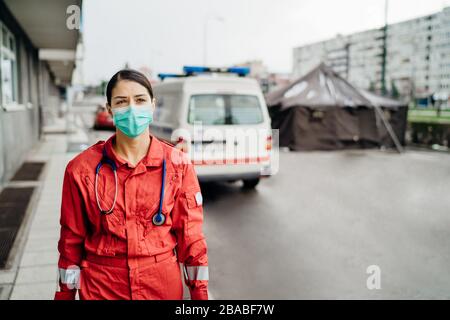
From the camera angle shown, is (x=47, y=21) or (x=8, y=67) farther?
(x=8, y=67)

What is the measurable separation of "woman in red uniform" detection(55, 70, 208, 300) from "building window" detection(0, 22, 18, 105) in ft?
24.7

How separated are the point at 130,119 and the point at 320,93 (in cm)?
1488

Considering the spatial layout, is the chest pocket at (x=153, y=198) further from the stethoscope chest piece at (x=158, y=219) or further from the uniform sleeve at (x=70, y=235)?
the uniform sleeve at (x=70, y=235)

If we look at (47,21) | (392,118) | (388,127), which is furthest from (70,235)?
(392,118)

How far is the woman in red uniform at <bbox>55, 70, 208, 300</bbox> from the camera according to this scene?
5.69ft

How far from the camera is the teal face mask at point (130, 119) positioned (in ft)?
5.72

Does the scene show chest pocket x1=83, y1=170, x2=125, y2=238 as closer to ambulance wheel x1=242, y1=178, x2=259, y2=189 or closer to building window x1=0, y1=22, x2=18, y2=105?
ambulance wheel x1=242, y1=178, x2=259, y2=189

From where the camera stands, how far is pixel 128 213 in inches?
68.0

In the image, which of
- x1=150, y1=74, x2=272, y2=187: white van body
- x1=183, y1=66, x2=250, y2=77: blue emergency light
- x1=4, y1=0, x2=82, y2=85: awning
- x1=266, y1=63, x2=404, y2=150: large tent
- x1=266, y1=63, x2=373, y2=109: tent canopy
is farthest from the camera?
x1=266, y1=63, x2=373, y2=109: tent canopy

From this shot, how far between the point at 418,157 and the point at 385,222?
8007 mm

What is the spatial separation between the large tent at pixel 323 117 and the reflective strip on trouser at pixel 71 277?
13.9 metres

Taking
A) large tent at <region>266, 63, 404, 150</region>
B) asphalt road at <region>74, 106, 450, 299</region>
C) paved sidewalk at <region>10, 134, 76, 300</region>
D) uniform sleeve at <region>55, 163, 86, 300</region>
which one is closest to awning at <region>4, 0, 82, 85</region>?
paved sidewalk at <region>10, 134, 76, 300</region>

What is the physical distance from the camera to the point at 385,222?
20.5 ft

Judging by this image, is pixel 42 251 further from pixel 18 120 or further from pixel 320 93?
pixel 320 93
